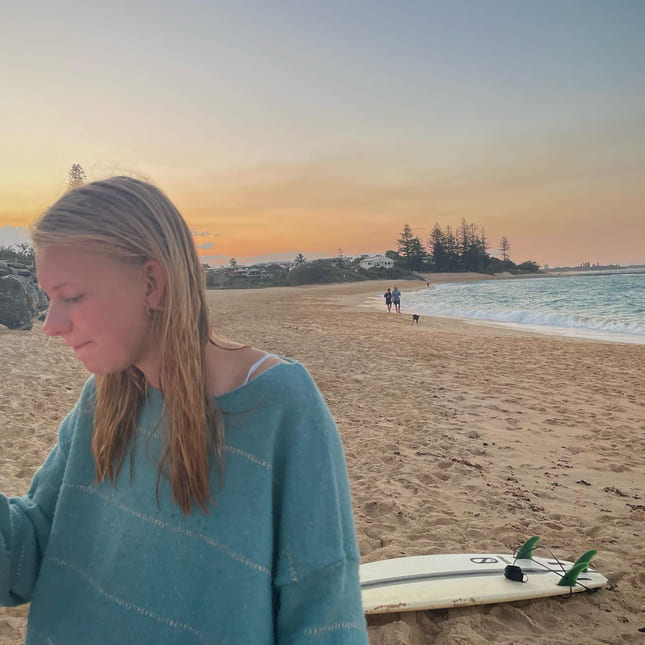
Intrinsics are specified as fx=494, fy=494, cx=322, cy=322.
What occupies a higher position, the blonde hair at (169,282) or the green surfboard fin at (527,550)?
the blonde hair at (169,282)

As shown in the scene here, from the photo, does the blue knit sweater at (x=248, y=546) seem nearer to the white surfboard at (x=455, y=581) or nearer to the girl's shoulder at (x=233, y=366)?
the girl's shoulder at (x=233, y=366)

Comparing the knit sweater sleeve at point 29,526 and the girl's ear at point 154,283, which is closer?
the girl's ear at point 154,283

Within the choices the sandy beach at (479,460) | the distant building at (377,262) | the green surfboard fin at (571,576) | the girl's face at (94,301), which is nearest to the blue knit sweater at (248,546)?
the girl's face at (94,301)

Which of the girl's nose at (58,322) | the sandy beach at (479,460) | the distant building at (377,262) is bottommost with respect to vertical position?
the sandy beach at (479,460)

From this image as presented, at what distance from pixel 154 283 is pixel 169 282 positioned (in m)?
0.03

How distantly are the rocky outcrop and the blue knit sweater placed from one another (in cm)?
1382

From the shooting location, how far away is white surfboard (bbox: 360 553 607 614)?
306 centimetres

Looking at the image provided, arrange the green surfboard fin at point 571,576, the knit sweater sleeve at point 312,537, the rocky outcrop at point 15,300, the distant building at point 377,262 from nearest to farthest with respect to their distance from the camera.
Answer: the knit sweater sleeve at point 312,537, the green surfboard fin at point 571,576, the rocky outcrop at point 15,300, the distant building at point 377,262

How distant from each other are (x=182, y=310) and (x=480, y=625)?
9.72 ft

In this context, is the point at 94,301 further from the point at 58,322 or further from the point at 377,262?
the point at 377,262

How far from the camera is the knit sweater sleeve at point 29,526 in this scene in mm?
1183

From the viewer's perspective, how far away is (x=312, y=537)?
3.21ft

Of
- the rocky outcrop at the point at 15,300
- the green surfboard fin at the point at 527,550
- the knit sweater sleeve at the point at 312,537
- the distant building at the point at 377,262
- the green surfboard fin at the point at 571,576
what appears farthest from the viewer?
the distant building at the point at 377,262

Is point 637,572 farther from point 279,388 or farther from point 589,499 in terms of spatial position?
point 279,388
